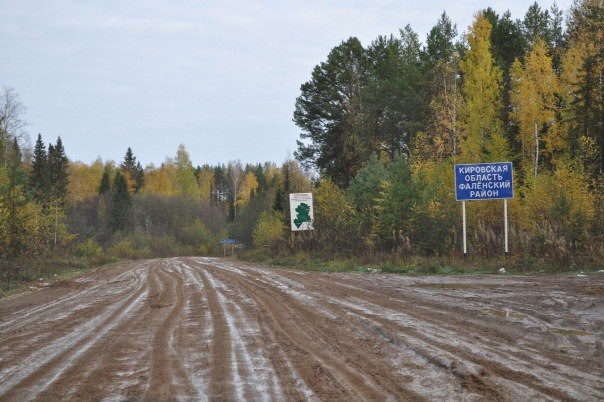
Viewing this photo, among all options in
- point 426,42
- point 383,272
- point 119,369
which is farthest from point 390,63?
point 119,369

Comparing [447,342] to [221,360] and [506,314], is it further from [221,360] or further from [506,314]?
[221,360]

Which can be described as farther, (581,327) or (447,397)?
(581,327)

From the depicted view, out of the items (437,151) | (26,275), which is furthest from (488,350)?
(437,151)

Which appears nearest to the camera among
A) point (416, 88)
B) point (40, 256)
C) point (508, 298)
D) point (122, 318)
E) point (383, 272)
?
point (122, 318)

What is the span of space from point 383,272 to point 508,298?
8723mm

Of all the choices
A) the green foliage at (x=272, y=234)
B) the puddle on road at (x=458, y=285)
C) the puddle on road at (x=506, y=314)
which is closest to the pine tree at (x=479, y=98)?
the green foliage at (x=272, y=234)

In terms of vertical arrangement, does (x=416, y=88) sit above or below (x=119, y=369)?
above

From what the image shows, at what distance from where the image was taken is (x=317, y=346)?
6.72 meters

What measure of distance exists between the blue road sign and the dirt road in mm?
8084

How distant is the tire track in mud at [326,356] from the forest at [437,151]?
10.6 metres

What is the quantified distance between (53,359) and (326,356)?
133 inches

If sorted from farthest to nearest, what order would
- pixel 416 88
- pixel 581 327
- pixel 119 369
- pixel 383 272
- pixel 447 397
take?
pixel 416 88
pixel 383 272
pixel 581 327
pixel 119 369
pixel 447 397

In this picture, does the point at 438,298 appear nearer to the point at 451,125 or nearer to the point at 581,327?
the point at 581,327

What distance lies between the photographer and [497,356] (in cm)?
596
